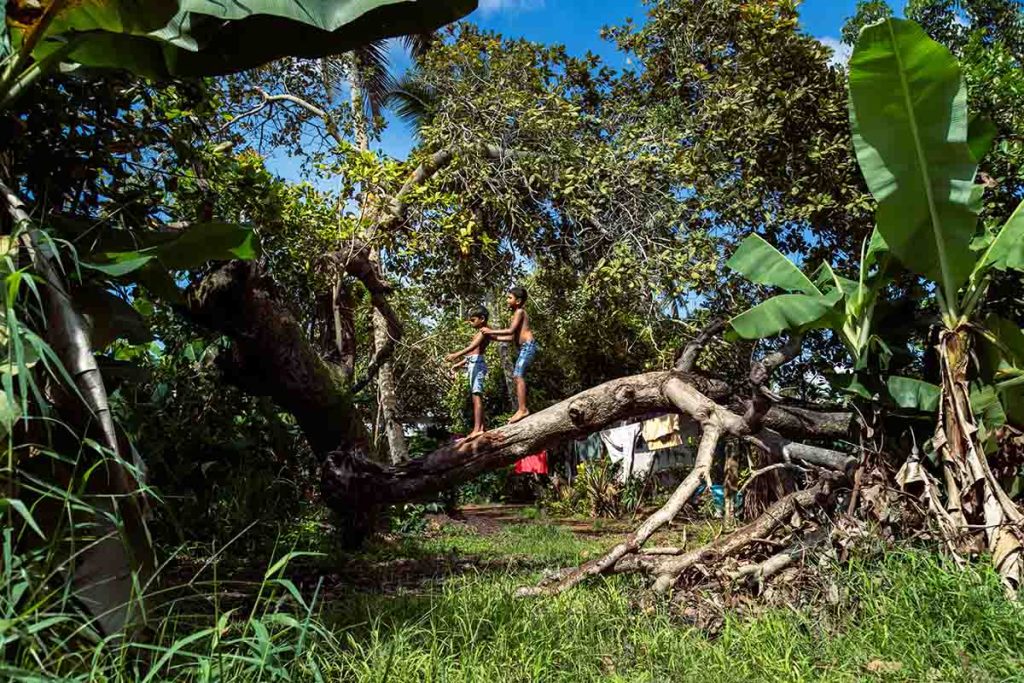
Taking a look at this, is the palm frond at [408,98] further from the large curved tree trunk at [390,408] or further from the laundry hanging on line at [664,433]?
the laundry hanging on line at [664,433]

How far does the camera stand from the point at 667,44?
33.4 feet

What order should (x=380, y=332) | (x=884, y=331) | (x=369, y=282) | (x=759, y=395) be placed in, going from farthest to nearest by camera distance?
(x=380, y=332) → (x=369, y=282) → (x=759, y=395) → (x=884, y=331)

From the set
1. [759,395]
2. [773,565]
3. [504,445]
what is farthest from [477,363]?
[773,565]

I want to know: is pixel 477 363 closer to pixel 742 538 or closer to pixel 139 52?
pixel 742 538

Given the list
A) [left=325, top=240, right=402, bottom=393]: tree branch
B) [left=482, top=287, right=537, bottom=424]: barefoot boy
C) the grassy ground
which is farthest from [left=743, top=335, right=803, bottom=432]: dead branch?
[left=325, top=240, right=402, bottom=393]: tree branch

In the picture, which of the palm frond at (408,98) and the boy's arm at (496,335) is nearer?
the boy's arm at (496,335)

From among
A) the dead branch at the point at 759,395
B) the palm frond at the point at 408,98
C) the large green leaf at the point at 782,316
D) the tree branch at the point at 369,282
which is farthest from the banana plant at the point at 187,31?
the palm frond at the point at 408,98

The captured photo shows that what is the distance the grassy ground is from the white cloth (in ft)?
35.9

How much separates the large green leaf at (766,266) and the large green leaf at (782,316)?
688 mm

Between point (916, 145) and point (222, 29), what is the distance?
387 cm

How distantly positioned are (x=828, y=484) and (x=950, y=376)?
43.7 inches

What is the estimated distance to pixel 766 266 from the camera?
6.09 metres

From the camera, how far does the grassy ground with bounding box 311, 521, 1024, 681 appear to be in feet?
11.0

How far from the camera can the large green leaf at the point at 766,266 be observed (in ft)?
19.3
